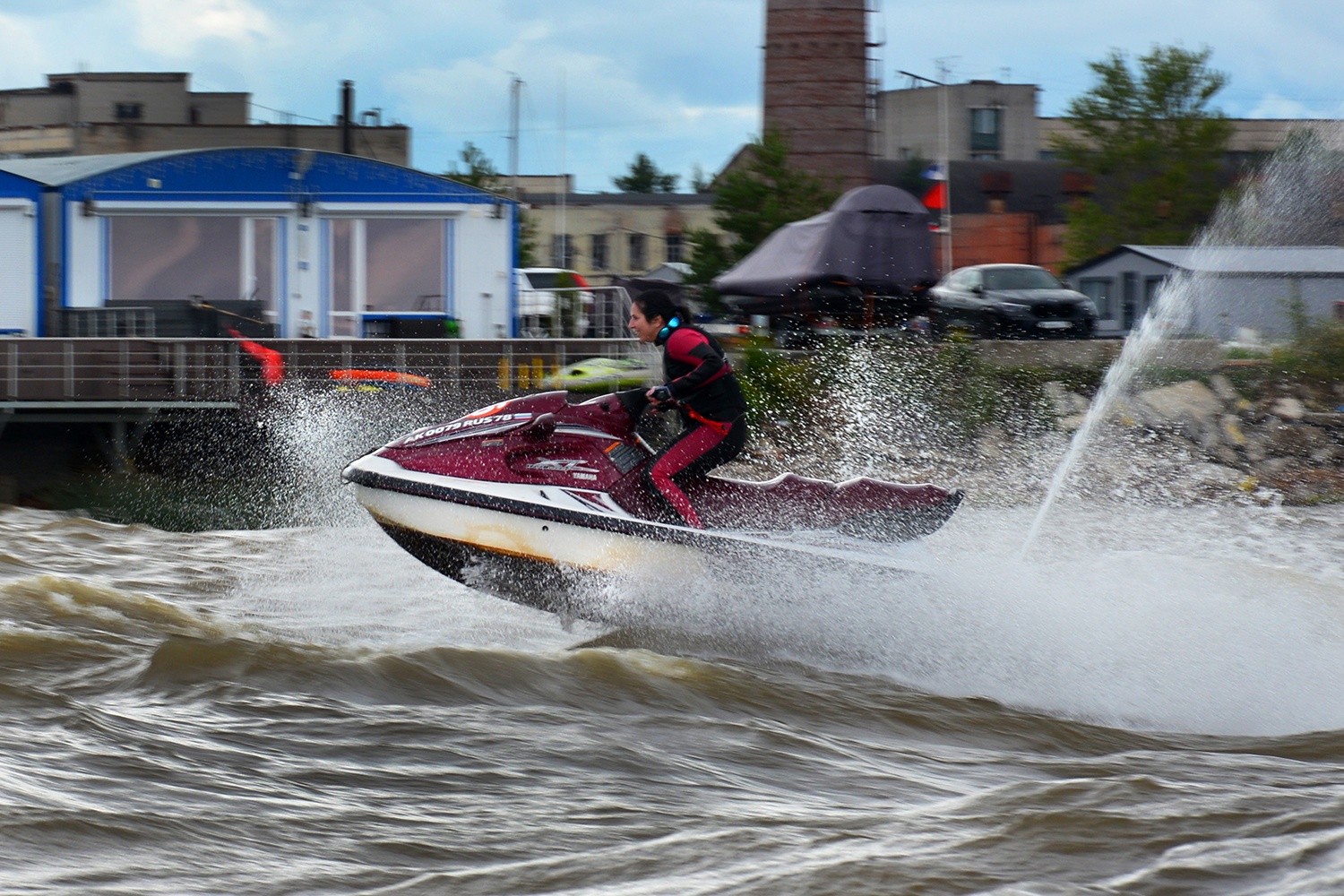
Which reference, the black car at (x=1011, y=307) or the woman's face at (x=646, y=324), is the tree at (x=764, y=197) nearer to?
the black car at (x=1011, y=307)

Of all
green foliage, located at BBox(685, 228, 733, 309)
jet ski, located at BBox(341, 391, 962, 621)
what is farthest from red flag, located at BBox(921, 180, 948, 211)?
jet ski, located at BBox(341, 391, 962, 621)

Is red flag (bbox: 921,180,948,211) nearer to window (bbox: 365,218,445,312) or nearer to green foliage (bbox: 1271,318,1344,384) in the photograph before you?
green foliage (bbox: 1271,318,1344,384)

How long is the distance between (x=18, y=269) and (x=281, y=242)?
3.45 metres

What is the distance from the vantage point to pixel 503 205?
65.4ft

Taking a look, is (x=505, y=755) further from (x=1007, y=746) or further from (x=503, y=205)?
(x=503, y=205)

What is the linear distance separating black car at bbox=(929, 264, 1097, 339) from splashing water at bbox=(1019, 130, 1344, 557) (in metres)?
0.94

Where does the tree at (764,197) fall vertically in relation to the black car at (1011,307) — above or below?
above

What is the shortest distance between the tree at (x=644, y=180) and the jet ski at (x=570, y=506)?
68.9 meters

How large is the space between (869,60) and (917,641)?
32.3m

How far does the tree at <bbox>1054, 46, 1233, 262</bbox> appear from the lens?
3484cm

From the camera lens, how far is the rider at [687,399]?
6.41 m

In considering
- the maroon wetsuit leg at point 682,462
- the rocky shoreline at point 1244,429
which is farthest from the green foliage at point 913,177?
the maroon wetsuit leg at point 682,462

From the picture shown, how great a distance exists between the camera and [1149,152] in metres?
35.8

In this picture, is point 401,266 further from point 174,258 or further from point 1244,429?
point 1244,429
